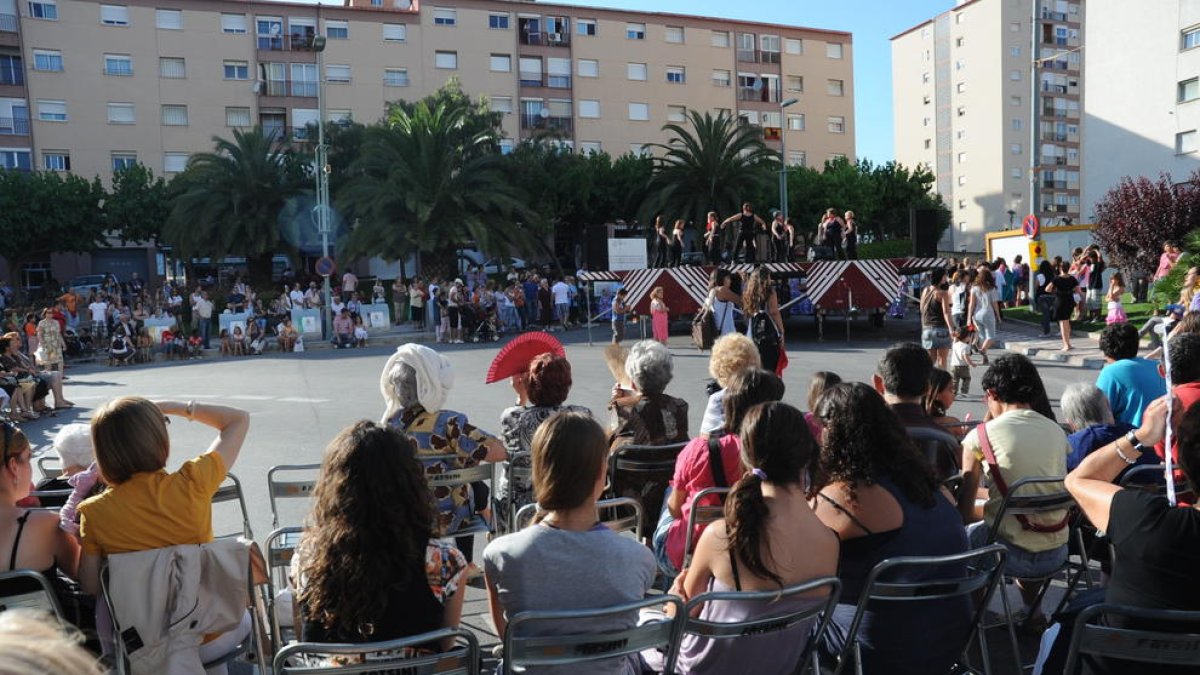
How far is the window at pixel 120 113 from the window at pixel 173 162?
99.8 inches

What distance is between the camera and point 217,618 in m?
3.34

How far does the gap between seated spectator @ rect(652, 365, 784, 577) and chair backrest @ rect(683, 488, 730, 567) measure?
29mm

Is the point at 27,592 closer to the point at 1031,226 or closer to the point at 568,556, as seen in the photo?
the point at 568,556

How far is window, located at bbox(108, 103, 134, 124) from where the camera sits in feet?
167

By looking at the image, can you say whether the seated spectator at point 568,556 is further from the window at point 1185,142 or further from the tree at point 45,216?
the tree at point 45,216

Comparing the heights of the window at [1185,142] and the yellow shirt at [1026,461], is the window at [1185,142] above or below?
above

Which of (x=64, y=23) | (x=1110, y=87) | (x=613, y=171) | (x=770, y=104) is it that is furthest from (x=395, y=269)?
(x=1110, y=87)

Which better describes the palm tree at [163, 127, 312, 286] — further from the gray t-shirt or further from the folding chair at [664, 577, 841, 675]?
the folding chair at [664, 577, 841, 675]

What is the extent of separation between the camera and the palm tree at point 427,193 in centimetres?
3297

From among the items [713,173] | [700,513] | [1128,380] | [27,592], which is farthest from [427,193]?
[27,592]

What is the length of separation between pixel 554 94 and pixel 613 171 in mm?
13433

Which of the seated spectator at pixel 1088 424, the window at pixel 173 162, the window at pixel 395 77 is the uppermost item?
the window at pixel 395 77

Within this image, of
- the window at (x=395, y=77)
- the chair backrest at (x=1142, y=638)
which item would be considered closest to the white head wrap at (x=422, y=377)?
the chair backrest at (x=1142, y=638)

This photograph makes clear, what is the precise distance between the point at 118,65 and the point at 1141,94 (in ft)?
168
